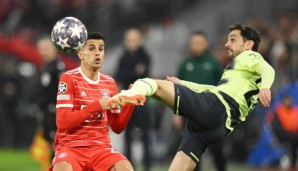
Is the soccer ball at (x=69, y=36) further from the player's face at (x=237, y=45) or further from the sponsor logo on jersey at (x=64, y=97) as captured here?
the player's face at (x=237, y=45)

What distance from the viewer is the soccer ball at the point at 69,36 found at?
858 centimetres

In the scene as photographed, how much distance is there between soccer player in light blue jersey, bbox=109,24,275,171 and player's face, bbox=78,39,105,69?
0.80m

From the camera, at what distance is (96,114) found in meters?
8.38

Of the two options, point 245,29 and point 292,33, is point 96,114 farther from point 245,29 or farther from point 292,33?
point 292,33

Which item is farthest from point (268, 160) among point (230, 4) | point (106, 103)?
point (106, 103)

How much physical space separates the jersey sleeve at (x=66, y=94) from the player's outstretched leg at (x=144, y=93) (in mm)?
773

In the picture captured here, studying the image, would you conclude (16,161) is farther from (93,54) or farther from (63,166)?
(63,166)

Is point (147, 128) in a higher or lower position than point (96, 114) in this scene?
lower

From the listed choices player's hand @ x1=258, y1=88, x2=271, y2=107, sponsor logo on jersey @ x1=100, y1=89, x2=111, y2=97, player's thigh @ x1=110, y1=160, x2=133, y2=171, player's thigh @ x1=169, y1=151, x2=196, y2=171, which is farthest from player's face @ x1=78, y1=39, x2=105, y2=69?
player's hand @ x1=258, y1=88, x2=271, y2=107

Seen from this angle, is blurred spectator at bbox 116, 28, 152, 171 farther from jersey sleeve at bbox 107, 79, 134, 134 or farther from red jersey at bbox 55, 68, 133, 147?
red jersey at bbox 55, 68, 133, 147

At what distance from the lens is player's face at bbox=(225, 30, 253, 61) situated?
9.02 meters

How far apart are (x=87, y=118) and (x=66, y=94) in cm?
35

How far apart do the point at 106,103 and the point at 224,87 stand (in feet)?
4.90

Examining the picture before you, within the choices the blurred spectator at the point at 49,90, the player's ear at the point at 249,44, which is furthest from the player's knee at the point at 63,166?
the blurred spectator at the point at 49,90
